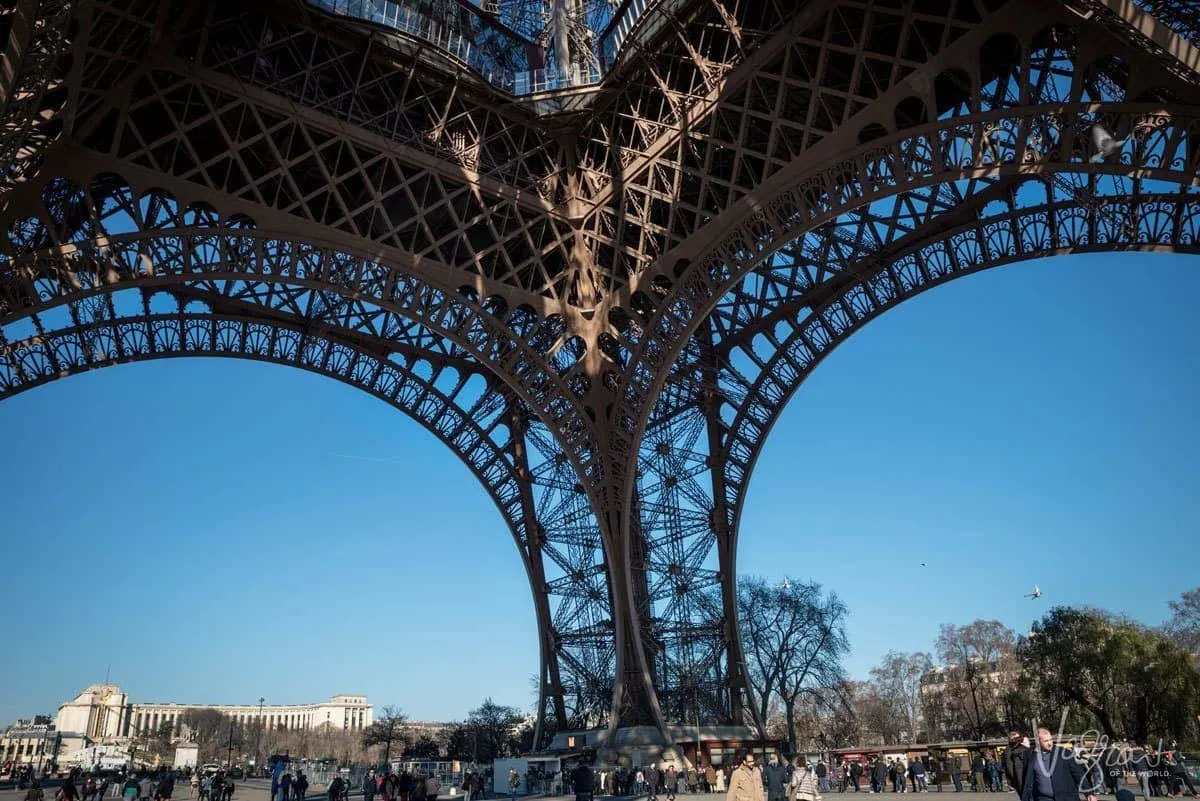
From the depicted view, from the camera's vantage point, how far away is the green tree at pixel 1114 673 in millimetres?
33031

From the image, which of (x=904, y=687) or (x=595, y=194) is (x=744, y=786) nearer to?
(x=595, y=194)

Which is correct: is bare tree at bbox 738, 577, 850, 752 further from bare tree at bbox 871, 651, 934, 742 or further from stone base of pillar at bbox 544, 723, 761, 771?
bare tree at bbox 871, 651, 934, 742

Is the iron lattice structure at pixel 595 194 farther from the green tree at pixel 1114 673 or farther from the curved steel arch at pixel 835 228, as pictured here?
the green tree at pixel 1114 673

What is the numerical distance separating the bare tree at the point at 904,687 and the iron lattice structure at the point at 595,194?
5163 centimetres

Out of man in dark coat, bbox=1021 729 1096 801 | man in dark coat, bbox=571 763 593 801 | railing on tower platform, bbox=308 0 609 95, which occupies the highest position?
railing on tower platform, bbox=308 0 609 95

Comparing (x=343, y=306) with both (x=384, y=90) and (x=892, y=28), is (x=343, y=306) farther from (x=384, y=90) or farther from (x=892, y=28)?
(x=892, y=28)

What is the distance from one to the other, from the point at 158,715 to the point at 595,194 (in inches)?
5815

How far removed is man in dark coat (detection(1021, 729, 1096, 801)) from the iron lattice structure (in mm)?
12552

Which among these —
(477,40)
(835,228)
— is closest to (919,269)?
(835,228)

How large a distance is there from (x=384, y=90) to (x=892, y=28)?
12.5 m

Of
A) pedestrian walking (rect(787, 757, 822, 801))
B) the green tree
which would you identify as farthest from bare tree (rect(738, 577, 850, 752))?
pedestrian walking (rect(787, 757, 822, 801))

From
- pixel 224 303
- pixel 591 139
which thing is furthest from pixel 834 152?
pixel 224 303

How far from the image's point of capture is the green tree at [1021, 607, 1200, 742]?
33031 mm

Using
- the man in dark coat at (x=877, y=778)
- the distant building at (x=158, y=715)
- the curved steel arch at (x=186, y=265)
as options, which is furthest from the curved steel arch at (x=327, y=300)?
the distant building at (x=158, y=715)
